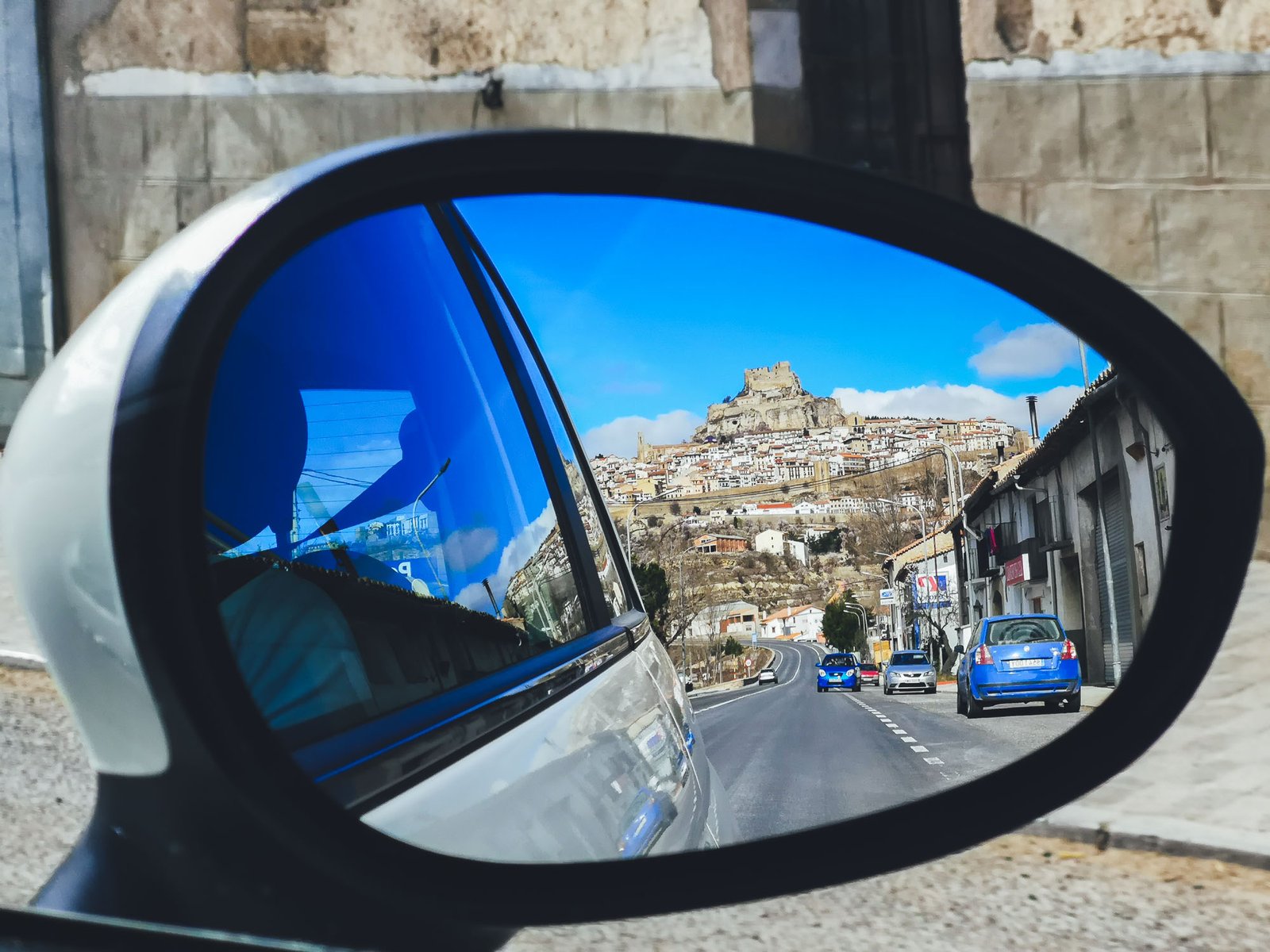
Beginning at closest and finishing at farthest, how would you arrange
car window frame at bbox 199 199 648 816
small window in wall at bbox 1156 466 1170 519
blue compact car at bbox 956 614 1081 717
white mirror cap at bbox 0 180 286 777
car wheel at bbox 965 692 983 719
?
white mirror cap at bbox 0 180 286 777, car window frame at bbox 199 199 648 816, small window in wall at bbox 1156 466 1170 519, blue compact car at bbox 956 614 1081 717, car wheel at bbox 965 692 983 719

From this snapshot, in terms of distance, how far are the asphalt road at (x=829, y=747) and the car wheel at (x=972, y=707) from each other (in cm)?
13

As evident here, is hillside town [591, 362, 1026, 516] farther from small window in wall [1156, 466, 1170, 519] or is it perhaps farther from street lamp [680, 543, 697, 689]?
small window in wall [1156, 466, 1170, 519]

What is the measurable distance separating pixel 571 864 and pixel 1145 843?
12.9 ft

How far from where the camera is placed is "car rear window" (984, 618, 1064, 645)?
1432 mm

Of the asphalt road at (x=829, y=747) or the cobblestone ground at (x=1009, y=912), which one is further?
the cobblestone ground at (x=1009, y=912)

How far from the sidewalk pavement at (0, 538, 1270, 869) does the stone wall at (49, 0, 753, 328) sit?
475cm

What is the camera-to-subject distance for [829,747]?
120 centimetres

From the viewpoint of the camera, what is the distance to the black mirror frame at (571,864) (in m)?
0.62

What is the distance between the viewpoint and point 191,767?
2.03 ft

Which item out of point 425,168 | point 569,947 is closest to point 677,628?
point 425,168

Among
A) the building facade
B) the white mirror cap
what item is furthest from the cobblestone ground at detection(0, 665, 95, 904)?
the building facade

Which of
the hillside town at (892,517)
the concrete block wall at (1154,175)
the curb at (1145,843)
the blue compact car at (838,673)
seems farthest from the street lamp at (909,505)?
the concrete block wall at (1154,175)

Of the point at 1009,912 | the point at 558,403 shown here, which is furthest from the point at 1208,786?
Result: the point at 558,403

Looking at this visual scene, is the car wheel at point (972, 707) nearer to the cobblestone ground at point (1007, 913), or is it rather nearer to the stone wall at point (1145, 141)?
the cobblestone ground at point (1007, 913)
